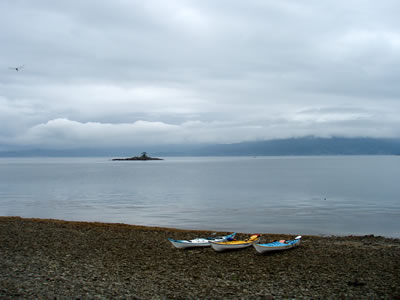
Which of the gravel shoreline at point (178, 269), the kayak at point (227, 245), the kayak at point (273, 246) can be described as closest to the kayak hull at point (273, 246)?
the kayak at point (273, 246)

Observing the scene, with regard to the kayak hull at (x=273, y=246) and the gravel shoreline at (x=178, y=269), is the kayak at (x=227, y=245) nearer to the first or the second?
the gravel shoreline at (x=178, y=269)

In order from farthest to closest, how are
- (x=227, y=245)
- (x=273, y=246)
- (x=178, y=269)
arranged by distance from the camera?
(x=227, y=245) → (x=273, y=246) → (x=178, y=269)

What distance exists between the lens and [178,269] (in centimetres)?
1694

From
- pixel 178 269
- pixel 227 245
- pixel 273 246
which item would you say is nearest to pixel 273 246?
pixel 273 246

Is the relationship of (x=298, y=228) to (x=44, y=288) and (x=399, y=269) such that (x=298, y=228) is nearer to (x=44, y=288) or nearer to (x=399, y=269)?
(x=399, y=269)

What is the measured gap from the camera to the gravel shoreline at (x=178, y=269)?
13.2m

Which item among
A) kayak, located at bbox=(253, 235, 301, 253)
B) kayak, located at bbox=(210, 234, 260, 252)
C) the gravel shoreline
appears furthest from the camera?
kayak, located at bbox=(210, 234, 260, 252)

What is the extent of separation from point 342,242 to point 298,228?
23.8 ft

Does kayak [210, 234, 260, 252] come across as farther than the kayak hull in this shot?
Yes

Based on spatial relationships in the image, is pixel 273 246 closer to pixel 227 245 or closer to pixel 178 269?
pixel 227 245

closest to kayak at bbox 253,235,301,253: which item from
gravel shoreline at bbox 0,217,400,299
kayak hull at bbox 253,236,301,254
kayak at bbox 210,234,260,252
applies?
kayak hull at bbox 253,236,301,254

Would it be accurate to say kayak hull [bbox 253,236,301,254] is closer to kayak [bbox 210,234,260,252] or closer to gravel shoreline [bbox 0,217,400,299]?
gravel shoreline [bbox 0,217,400,299]

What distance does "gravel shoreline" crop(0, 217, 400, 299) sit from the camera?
13188 mm

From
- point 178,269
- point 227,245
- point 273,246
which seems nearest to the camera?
point 178,269
